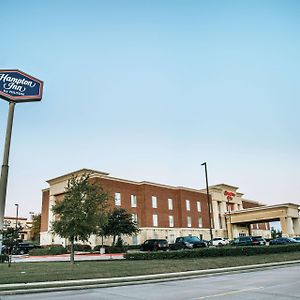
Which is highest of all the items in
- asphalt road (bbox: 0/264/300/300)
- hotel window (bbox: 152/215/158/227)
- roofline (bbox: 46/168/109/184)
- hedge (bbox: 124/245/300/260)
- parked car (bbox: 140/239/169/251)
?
roofline (bbox: 46/168/109/184)

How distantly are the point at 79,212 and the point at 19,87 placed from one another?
11448 millimetres

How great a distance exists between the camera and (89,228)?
2350 cm

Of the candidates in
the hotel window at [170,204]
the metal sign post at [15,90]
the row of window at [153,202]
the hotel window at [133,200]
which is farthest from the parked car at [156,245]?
the hotel window at [170,204]

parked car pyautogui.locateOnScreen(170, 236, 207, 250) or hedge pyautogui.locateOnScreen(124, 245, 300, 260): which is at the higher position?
parked car pyautogui.locateOnScreen(170, 236, 207, 250)

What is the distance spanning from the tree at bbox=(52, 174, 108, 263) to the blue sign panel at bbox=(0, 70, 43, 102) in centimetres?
831

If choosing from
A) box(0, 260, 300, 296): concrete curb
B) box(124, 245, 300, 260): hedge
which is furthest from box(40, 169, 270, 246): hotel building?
box(0, 260, 300, 296): concrete curb

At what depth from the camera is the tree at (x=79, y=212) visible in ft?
76.0

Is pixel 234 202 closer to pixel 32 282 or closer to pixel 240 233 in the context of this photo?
pixel 240 233

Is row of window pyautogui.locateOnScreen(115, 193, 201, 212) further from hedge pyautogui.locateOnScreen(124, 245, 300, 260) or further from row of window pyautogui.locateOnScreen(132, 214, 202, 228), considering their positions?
hedge pyautogui.locateOnScreen(124, 245, 300, 260)

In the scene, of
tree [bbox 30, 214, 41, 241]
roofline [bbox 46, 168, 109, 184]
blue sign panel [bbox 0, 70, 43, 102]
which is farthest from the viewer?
tree [bbox 30, 214, 41, 241]

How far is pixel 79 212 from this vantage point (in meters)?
23.2

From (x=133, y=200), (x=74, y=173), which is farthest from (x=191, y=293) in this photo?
(x=133, y=200)

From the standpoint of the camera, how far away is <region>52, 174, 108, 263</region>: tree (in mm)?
23156

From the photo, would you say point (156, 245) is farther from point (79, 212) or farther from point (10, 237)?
point (10, 237)
